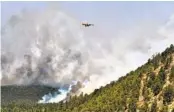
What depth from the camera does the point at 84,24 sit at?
497 feet

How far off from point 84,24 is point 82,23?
152 inches

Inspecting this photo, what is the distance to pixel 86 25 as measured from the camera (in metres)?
149

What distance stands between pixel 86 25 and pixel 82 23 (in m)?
6.24

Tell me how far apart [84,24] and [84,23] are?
317 centimetres

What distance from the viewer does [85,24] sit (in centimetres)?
15062

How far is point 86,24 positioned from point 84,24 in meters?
1.09

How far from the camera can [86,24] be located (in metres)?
151

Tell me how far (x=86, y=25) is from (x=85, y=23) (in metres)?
4.24

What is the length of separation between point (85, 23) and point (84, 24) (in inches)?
77.0

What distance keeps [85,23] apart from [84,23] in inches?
51.1

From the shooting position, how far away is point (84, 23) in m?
155

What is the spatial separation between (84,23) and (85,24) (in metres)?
4.18
